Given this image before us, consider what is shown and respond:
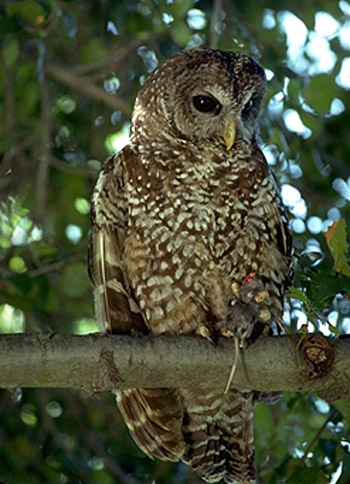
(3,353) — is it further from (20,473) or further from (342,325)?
(342,325)

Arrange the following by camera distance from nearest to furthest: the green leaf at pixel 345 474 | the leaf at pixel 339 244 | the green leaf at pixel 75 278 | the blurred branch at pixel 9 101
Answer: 1. the leaf at pixel 339 244
2. the green leaf at pixel 345 474
3. the green leaf at pixel 75 278
4. the blurred branch at pixel 9 101

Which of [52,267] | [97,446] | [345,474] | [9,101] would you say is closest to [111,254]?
[52,267]

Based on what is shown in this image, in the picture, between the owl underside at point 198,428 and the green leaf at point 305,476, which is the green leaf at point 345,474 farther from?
the owl underside at point 198,428

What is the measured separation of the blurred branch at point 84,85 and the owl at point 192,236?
0.57m

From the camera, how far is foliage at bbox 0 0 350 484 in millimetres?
3131

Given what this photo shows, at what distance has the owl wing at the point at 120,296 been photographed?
3064 millimetres

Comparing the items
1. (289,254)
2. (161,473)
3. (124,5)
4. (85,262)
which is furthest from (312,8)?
(161,473)

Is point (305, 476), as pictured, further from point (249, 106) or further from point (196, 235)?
point (249, 106)

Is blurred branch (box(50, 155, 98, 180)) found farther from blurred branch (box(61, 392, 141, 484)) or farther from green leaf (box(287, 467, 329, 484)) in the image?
green leaf (box(287, 467, 329, 484))

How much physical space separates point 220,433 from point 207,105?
1067mm

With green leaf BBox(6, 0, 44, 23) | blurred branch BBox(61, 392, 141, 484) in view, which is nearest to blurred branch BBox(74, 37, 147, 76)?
green leaf BBox(6, 0, 44, 23)

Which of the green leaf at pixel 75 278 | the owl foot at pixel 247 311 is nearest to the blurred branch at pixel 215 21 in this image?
the owl foot at pixel 247 311

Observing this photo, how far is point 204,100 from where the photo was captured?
310cm

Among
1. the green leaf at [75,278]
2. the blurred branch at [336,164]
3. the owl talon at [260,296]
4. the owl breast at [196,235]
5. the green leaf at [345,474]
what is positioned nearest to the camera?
the green leaf at [345,474]
